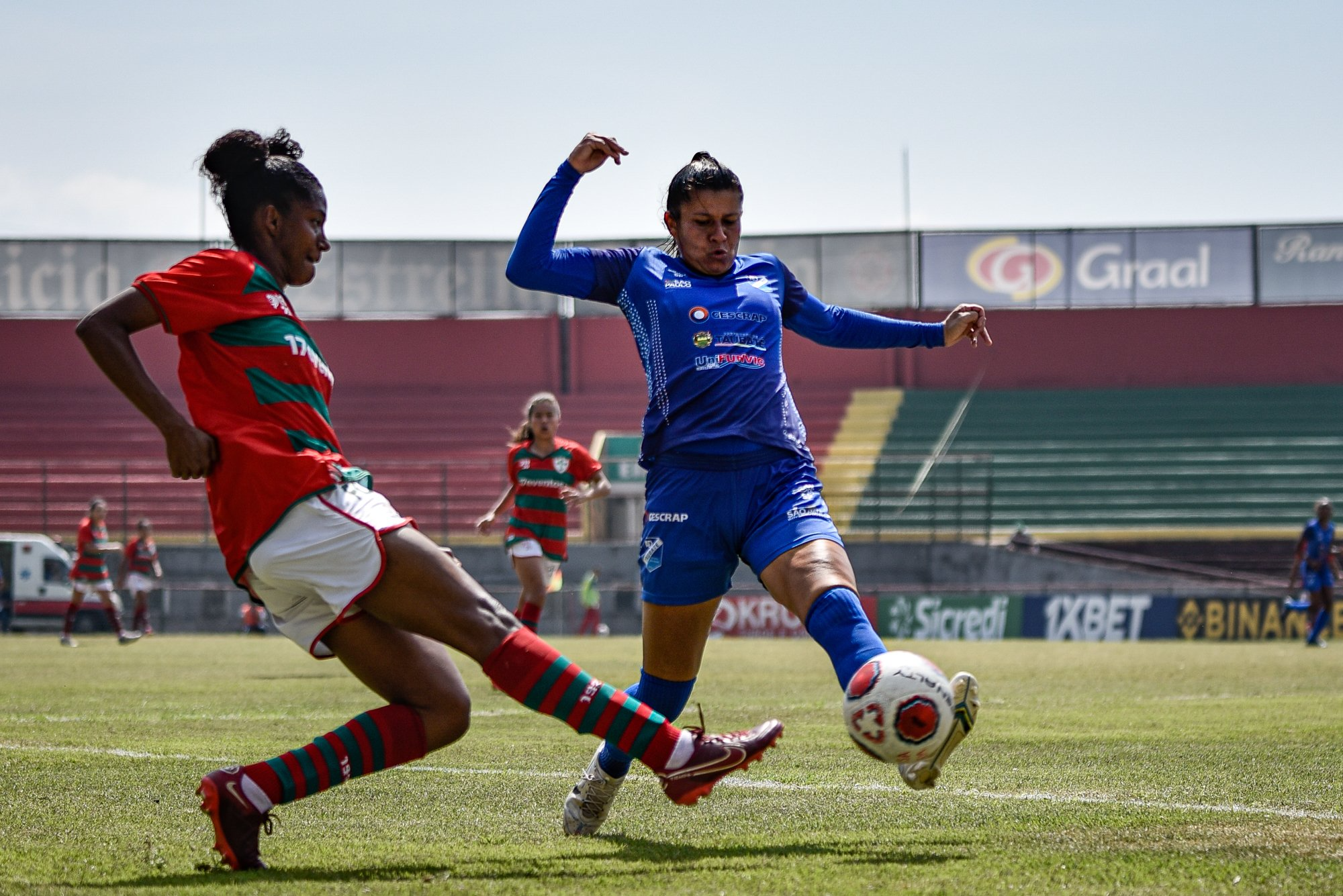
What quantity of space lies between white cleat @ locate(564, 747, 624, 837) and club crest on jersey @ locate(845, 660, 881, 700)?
40.1 inches

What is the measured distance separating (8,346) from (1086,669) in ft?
104

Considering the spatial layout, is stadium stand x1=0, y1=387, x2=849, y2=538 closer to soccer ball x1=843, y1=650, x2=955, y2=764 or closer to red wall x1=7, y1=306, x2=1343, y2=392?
red wall x1=7, y1=306, x2=1343, y2=392

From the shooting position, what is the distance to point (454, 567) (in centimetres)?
402

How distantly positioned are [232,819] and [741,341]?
2164 millimetres

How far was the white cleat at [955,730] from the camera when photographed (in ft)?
13.5

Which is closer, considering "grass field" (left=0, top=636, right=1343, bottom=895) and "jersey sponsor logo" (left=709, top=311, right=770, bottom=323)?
"grass field" (left=0, top=636, right=1343, bottom=895)

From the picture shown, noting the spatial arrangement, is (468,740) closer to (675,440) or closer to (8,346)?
(675,440)

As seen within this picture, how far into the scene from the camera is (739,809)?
5.27 meters

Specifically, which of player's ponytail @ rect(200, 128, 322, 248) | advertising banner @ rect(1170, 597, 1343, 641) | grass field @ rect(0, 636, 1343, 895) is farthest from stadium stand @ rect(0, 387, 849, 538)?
player's ponytail @ rect(200, 128, 322, 248)

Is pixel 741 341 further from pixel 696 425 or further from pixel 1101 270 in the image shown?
pixel 1101 270

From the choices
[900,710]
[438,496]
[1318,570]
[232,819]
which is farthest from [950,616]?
[232,819]

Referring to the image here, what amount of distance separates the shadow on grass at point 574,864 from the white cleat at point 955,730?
22 centimetres

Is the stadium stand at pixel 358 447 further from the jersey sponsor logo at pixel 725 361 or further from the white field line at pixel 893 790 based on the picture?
the jersey sponsor logo at pixel 725 361

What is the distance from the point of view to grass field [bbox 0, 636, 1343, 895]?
385 centimetres
